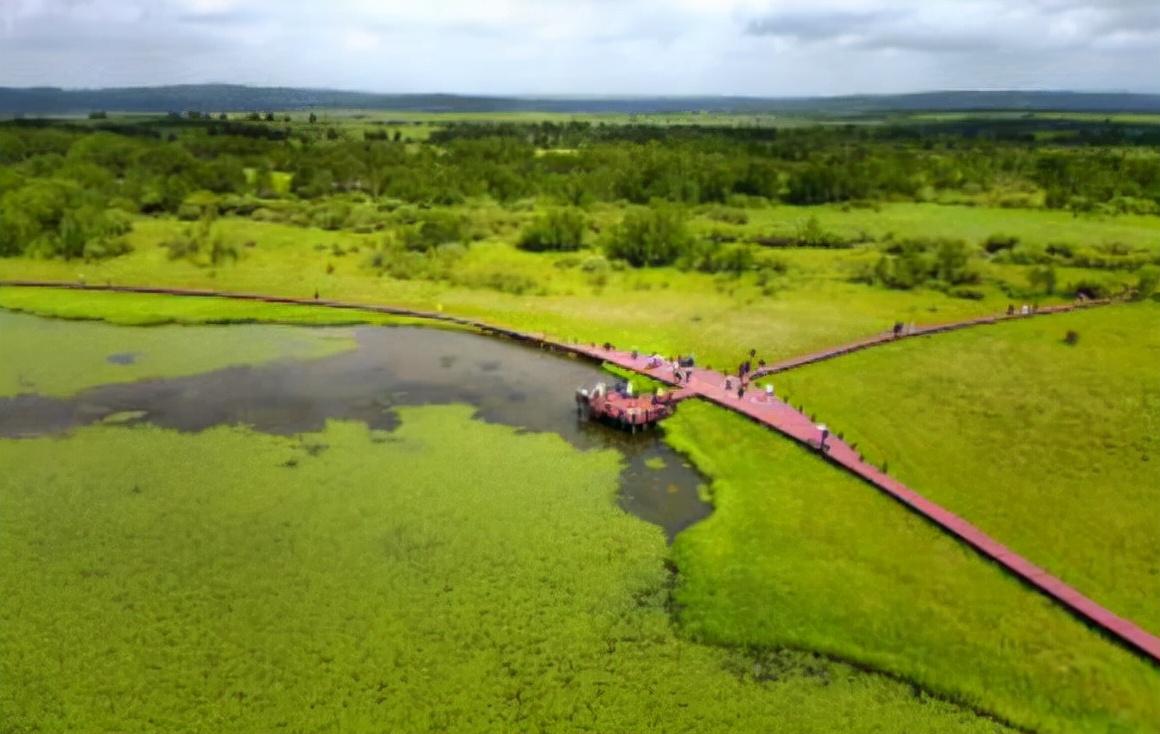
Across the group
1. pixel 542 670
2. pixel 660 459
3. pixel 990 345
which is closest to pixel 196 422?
pixel 660 459

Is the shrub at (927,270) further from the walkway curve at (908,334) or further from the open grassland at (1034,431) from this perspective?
the open grassland at (1034,431)

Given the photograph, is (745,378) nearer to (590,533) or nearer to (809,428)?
(809,428)

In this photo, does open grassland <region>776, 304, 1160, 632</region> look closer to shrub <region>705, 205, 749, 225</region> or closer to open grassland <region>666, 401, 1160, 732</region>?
open grassland <region>666, 401, 1160, 732</region>

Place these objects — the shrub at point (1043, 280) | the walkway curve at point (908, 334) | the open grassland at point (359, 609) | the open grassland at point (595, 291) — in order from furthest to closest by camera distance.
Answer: the shrub at point (1043, 280) → the open grassland at point (595, 291) → the walkway curve at point (908, 334) → the open grassland at point (359, 609)

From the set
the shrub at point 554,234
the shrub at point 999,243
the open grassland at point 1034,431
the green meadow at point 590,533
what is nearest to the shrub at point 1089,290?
the green meadow at point 590,533

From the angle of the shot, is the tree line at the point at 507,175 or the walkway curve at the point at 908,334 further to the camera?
the tree line at the point at 507,175

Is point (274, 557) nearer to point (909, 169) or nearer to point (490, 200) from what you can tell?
Answer: point (490, 200)

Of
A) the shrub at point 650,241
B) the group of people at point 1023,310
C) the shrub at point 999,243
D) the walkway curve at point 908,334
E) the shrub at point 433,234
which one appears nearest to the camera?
the walkway curve at point 908,334

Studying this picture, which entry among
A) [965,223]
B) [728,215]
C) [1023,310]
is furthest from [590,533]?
[965,223]
